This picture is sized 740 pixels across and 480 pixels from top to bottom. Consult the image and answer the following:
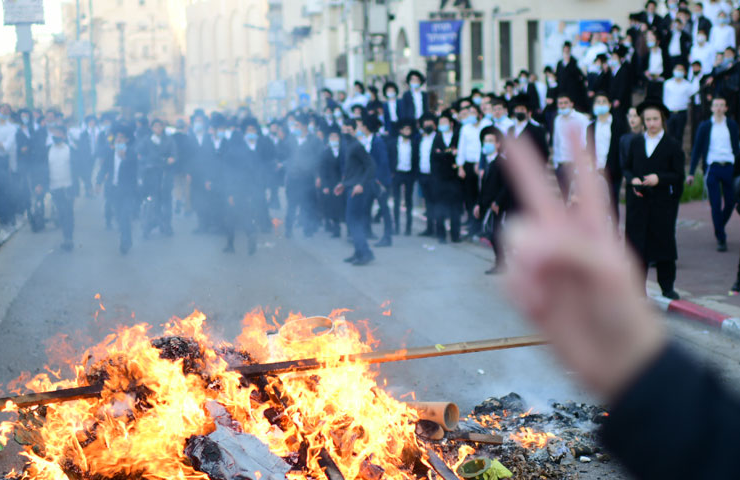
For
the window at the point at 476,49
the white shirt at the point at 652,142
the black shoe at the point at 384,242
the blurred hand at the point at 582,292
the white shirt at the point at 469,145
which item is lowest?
the black shoe at the point at 384,242

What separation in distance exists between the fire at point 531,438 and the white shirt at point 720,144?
741 cm

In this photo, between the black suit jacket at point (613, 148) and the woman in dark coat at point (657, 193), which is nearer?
the woman in dark coat at point (657, 193)

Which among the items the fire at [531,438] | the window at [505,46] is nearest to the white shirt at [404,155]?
the fire at [531,438]

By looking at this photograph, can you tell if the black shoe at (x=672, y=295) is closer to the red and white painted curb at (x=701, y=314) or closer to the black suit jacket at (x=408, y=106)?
the red and white painted curb at (x=701, y=314)

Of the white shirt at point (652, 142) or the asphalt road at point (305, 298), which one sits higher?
the white shirt at point (652, 142)

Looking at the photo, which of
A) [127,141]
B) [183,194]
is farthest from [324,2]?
[127,141]

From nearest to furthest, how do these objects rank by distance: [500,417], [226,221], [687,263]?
1. [500,417]
2. [687,263]
3. [226,221]

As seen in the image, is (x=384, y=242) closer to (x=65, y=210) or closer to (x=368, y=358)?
(x=65, y=210)

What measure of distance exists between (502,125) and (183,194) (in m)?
7.90

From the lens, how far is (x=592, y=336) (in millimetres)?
1021

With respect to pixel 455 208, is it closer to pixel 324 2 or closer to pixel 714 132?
pixel 714 132

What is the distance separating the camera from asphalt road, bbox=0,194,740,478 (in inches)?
242

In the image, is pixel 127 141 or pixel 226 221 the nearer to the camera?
pixel 226 221

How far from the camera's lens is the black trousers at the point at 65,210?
12.8m
